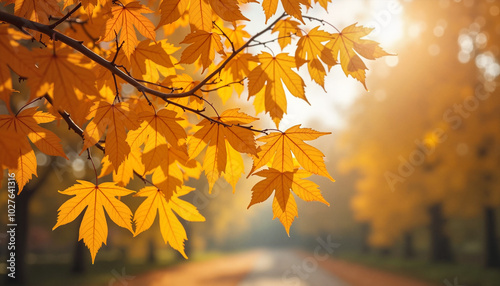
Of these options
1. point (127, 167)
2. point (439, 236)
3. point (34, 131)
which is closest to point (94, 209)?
point (127, 167)

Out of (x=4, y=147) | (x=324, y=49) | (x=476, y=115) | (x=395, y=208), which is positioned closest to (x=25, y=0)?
(x=4, y=147)

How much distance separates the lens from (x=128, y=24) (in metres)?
1.30

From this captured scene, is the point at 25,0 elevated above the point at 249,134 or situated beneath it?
elevated above

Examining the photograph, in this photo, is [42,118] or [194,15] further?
[42,118]

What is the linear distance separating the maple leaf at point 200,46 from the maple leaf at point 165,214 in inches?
21.2

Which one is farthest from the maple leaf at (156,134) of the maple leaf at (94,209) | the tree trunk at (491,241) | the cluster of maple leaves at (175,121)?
the tree trunk at (491,241)

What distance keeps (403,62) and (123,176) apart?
13.1 meters

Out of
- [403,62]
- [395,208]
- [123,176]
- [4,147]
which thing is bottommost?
[4,147]

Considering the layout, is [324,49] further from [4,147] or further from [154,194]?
[4,147]

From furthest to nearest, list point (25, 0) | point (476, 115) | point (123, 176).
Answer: point (476, 115) < point (123, 176) < point (25, 0)

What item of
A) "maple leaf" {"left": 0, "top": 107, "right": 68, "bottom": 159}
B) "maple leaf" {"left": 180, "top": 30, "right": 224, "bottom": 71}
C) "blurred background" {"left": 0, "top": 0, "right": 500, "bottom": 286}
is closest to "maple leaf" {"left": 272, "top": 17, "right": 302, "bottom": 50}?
"maple leaf" {"left": 180, "top": 30, "right": 224, "bottom": 71}

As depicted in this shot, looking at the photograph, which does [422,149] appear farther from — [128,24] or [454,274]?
[128,24]

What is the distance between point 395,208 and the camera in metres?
15.3

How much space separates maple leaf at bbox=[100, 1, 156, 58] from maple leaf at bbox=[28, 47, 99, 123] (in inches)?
17.3
